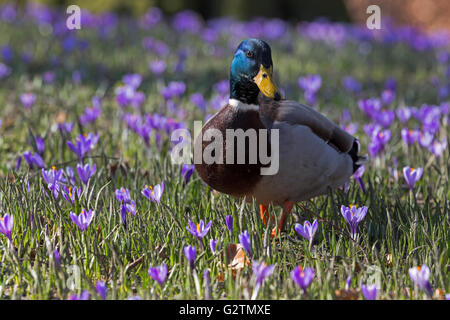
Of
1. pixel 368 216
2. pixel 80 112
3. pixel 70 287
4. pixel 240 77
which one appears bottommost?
pixel 70 287

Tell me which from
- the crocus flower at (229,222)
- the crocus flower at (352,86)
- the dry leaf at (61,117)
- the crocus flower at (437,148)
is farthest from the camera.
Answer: the crocus flower at (352,86)

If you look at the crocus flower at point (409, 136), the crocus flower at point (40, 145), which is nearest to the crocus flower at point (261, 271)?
the crocus flower at point (40, 145)

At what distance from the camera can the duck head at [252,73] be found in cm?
300

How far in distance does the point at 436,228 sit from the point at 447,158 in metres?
1.04

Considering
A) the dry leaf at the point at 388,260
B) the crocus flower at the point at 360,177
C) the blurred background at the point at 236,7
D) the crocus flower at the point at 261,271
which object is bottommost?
the crocus flower at the point at 261,271

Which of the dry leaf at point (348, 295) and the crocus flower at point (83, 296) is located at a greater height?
the dry leaf at point (348, 295)

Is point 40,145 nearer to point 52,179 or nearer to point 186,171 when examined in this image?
point 52,179

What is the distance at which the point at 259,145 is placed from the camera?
10.1 feet

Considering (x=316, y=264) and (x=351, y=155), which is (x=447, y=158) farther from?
(x=316, y=264)

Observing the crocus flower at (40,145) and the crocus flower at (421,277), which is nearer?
the crocus flower at (421,277)

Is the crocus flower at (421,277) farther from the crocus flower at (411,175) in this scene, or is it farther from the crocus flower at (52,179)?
the crocus flower at (52,179)

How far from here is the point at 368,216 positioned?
337cm

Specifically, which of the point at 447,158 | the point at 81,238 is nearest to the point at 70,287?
the point at 81,238

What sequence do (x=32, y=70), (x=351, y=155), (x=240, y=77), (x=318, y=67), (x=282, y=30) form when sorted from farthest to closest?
(x=282, y=30) < (x=318, y=67) < (x=32, y=70) < (x=351, y=155) < (x=240, y=77)
